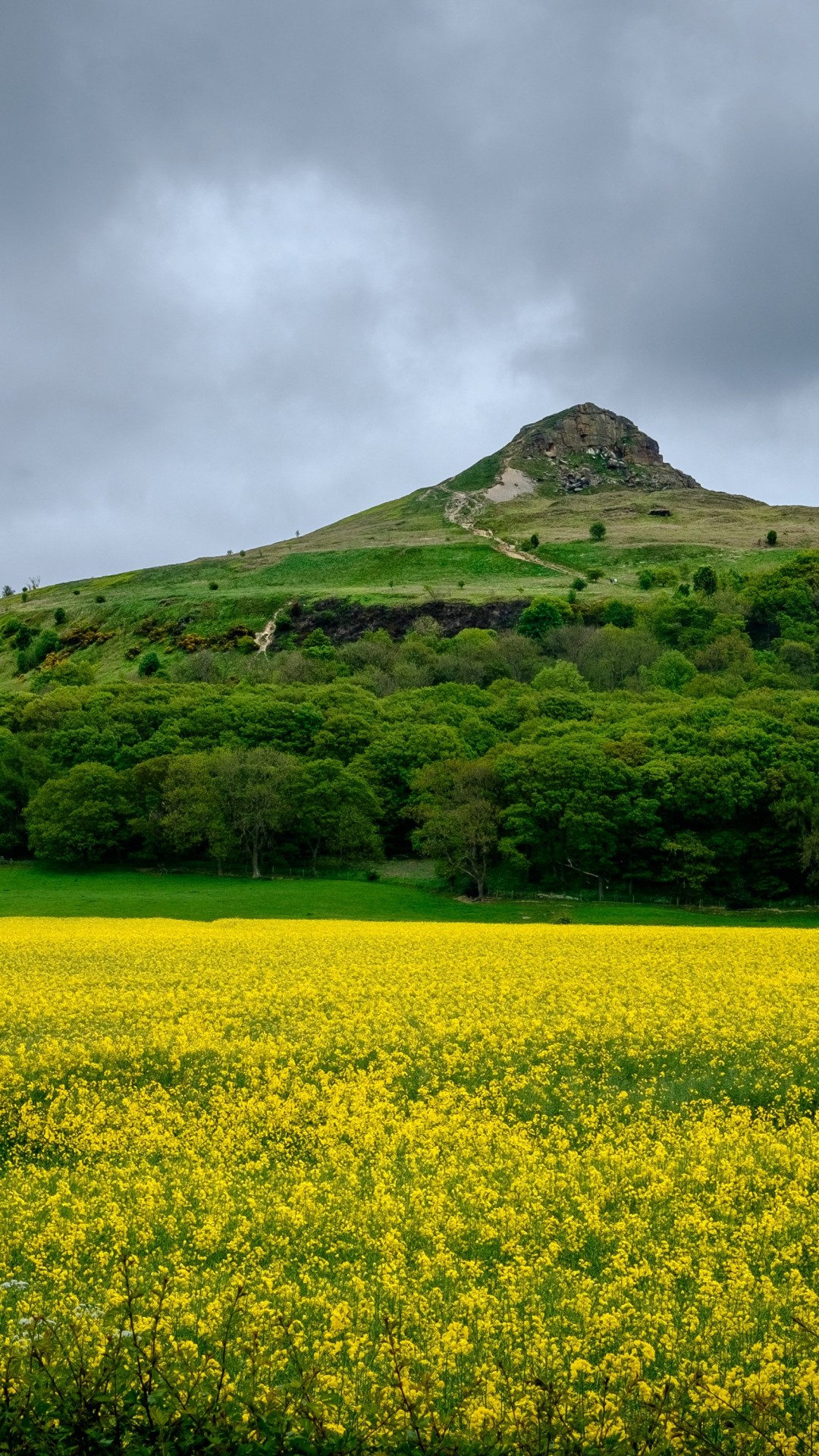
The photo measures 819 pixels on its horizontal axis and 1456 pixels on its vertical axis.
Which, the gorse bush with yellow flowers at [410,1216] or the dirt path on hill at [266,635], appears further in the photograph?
the dirt path on hill at [266,635]

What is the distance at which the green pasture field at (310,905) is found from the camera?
56.5 meters

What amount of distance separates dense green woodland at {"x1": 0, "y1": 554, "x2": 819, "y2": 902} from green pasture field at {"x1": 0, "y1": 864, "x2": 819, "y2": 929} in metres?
4.12

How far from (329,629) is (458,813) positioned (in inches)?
3433

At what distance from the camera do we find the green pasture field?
56.5 metres

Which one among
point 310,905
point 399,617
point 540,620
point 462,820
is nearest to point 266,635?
point 399,617

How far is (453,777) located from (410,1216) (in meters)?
63.5

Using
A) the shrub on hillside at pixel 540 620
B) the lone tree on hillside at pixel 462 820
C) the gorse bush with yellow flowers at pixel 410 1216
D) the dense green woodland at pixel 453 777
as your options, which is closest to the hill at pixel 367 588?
A: the shrub on hillside at pixel 540 620

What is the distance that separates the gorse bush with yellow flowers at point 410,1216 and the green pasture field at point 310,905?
113 feet

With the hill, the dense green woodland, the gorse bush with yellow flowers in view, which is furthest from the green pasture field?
the hill

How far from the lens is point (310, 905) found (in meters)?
59.2

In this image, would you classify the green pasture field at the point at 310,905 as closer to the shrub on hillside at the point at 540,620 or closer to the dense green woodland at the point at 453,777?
the dense green woodland at the point at 453,777

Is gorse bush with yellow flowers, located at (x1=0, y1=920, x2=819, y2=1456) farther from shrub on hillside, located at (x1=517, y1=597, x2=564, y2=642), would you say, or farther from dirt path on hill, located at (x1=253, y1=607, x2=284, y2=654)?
dirt path on hill, located at (x1=253, y1=607, x2=284, y2=654)

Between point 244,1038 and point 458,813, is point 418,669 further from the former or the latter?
point 244,1038

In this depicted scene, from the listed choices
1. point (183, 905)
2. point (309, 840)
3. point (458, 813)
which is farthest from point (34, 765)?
point (458, 813)
